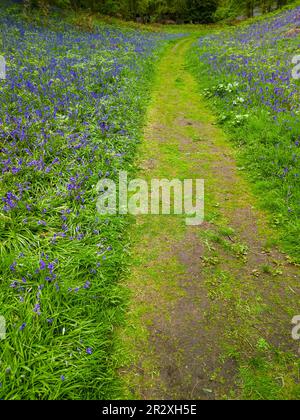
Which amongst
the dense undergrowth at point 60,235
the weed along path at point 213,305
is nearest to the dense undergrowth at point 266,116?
the weed along path at point 213,305

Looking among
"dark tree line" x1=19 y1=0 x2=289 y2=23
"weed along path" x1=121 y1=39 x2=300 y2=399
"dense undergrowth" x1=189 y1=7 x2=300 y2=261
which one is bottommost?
"weed along path" x1=121 y1=39 x2=300 y2=399

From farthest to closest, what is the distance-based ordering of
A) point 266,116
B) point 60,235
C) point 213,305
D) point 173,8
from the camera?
point 173,8 → point 266,116 → point 60,235 → point 213,305

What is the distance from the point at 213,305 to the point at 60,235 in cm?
278

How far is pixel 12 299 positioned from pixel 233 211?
462cm

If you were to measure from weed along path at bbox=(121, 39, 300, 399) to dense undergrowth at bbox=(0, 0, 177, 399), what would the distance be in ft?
1.45

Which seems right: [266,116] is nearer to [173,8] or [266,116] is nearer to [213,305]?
[213,305]

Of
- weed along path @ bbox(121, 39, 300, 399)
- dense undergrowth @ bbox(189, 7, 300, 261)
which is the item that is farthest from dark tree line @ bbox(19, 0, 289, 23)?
weed along path @ bbox(121, 39, 300, 399)

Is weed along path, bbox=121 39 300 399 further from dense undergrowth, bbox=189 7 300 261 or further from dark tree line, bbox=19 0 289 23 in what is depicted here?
dark tree line, bbox=19 0 289 23

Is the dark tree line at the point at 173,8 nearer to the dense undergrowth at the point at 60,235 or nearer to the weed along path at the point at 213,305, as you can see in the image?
the dense undergrowth at the point at 60,235

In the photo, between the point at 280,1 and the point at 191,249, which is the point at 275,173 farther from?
the point at 280,1

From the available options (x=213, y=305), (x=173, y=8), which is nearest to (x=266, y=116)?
(x=213, y=305)

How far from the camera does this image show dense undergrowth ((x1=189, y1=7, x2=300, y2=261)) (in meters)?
6.55

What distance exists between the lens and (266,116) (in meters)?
9.71

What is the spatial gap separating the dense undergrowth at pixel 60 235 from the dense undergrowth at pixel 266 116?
3.20 meters
